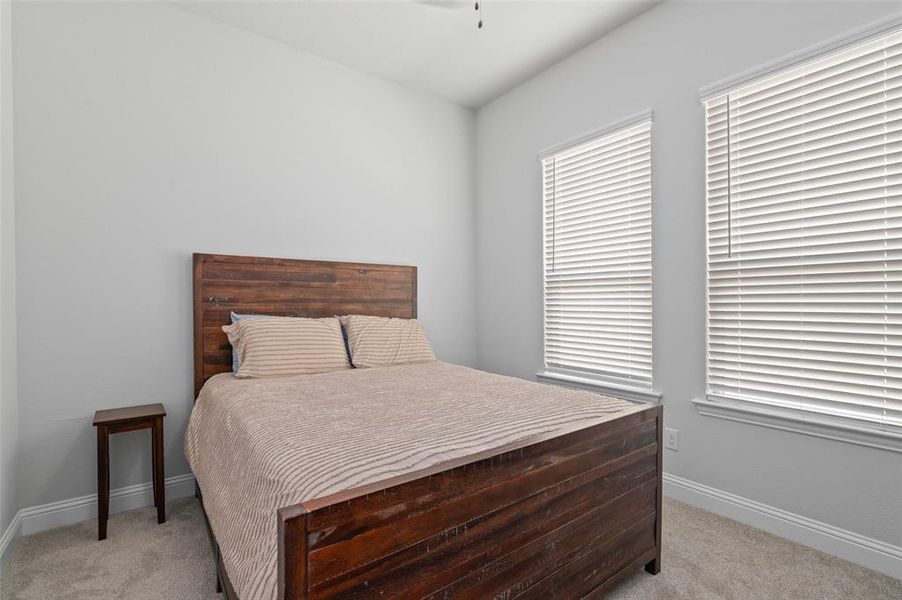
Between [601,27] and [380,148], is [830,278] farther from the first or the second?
[380,148]

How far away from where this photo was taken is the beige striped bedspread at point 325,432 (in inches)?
41.6

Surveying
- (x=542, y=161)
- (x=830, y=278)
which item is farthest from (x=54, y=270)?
(x=830, y=278)

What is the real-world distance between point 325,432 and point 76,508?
6.01ft

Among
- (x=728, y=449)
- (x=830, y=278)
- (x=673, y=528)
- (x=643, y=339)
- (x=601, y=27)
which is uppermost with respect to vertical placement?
(x=601, y=27)

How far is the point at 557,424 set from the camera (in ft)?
4.77

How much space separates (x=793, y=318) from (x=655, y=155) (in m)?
1.14

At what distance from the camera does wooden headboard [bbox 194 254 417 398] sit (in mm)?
2499

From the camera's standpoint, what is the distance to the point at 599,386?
2818mm

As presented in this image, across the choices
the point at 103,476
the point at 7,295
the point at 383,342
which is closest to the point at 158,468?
the point at 103,476

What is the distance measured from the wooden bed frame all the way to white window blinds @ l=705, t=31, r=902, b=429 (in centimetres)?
81

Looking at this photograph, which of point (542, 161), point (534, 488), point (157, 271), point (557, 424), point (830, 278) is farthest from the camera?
point (542, 161)

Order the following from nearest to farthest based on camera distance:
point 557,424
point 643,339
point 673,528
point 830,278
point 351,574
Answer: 1. point 351,574
2. point 557,424
3. point 830,278
4. point 673,528
5. point 643,339

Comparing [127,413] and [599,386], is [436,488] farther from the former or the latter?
[599,386]

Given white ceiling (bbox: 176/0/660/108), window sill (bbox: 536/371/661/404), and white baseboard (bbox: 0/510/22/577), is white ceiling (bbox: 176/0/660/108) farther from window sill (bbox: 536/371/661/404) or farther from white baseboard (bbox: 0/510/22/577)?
white baseboard (bbox: 0/510/22/577)
